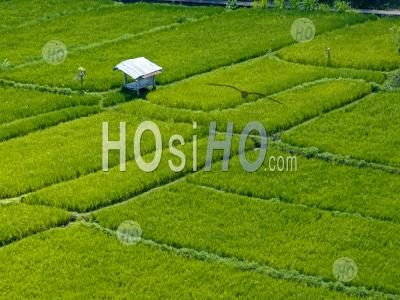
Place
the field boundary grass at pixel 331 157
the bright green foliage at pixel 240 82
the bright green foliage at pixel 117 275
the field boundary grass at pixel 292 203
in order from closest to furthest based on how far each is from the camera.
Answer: the bright green foliage at pixel 117 275 < the field boundary grass at pixel 292 203 < the field boundary grass at pixel 331 157 < the bright green foliage at pixel 240 82

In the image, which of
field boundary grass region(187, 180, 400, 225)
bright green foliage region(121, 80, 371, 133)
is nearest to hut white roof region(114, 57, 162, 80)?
bright green foliage region(121, 80, 371, 133)

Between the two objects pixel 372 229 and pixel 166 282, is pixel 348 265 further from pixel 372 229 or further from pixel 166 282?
pixel 166 282

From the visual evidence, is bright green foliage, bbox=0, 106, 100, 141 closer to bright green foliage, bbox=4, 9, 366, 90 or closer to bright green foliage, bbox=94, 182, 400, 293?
bright green foliage, bbox=4, 9, 366, 90

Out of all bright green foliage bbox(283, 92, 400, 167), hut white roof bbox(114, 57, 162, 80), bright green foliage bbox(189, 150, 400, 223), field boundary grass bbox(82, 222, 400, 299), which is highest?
hut white roof bbox(114, 57, 162, 80)

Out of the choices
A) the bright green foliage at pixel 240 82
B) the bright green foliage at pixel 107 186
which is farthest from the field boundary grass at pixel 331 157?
the bright green foliage at pixel 240 82

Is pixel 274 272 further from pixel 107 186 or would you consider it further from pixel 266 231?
pixel 107 186

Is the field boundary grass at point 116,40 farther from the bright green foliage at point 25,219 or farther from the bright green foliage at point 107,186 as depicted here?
the bright green foliage at point 25,219

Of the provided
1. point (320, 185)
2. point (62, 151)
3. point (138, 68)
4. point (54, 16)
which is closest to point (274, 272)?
point (320, 185)
